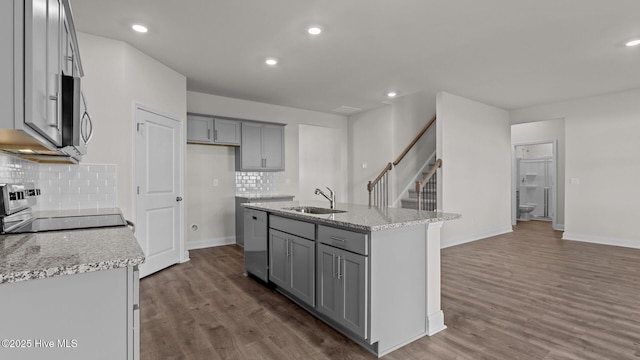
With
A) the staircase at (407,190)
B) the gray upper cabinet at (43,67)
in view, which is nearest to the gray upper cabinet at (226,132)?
the staircase at (407,190)

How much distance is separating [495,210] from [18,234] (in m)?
7.04

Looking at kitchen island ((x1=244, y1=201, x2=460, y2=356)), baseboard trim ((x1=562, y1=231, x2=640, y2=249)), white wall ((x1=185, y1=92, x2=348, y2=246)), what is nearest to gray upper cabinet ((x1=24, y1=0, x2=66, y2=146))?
kitchen island ((x1=244, y1=201, x2=460, y2=356))

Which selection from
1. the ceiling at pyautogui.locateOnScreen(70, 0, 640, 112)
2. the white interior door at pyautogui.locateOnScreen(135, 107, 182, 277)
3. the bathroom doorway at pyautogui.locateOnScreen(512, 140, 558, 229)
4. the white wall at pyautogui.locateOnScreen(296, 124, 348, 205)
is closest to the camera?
the ceiling at pyautogui.locateOnScreen(70, 0, 640, 112)

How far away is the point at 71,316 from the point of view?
1.07m

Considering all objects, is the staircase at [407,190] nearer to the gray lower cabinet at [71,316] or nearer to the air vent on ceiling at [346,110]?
the air vent on ceiling at [346,110]

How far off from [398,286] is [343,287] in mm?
383

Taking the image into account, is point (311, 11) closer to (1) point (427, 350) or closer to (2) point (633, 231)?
(1) point (427, 350)

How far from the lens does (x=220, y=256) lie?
4789 millimetres

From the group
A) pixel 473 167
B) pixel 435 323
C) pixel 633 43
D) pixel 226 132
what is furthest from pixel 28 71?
pixel 473 167

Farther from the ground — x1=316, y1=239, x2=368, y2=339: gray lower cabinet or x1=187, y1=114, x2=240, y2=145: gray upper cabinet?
x1=187, y1=114, x2=240, y2=145: gray upper cabinet

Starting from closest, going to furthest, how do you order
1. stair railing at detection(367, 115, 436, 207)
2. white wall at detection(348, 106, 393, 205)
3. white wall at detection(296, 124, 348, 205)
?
1. stair railing at detection(367, 115, 436, 207)
2. white wall at detection(348, 106, 393, 205)
3. white wall at detection(296, 124, 348, 205)

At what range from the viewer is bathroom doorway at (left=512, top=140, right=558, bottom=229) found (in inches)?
349

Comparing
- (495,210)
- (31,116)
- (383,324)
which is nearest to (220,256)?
(383,324)

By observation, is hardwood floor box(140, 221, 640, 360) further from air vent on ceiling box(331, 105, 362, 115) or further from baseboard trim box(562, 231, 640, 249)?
air vent on ceiling box(331, 105, 362, 115)
